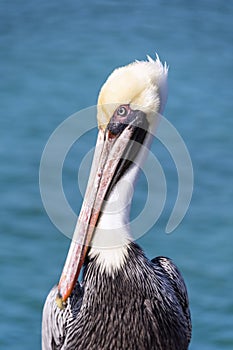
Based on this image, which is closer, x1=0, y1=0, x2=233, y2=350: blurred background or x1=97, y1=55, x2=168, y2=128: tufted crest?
x1=97, y1=55, x2=168, y2=128: tufted crest

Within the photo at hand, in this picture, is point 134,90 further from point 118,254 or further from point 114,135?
point 118,254

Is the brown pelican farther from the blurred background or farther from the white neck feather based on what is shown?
the blurred background

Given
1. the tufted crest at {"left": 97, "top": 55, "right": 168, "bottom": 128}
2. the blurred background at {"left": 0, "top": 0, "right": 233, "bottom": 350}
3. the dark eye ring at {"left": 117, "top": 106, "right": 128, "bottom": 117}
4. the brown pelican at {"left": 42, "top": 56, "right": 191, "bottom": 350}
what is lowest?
the brown pelican at {"left": 42, "top": 56, "right": 191, "bottom": 350}

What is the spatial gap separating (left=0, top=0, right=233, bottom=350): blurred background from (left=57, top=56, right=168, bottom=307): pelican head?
1930 mm

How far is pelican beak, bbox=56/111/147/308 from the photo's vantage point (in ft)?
17.6

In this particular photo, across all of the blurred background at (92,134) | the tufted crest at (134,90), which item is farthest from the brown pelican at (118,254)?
the blurred background at (92,134)

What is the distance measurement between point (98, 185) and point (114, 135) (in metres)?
0.25

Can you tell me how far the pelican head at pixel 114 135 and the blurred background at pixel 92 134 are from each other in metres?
1.93

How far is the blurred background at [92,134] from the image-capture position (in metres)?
7.66

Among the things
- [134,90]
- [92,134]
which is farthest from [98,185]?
[92,134]

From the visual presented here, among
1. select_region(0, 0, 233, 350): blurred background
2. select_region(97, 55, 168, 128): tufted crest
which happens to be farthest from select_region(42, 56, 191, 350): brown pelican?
select_region(0, 0, 233, 350): blurred background

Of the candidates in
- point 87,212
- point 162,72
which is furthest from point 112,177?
point 162,72

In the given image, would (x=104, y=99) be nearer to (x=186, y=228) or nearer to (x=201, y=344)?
(x=201, y=344)

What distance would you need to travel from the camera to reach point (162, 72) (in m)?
5.43
